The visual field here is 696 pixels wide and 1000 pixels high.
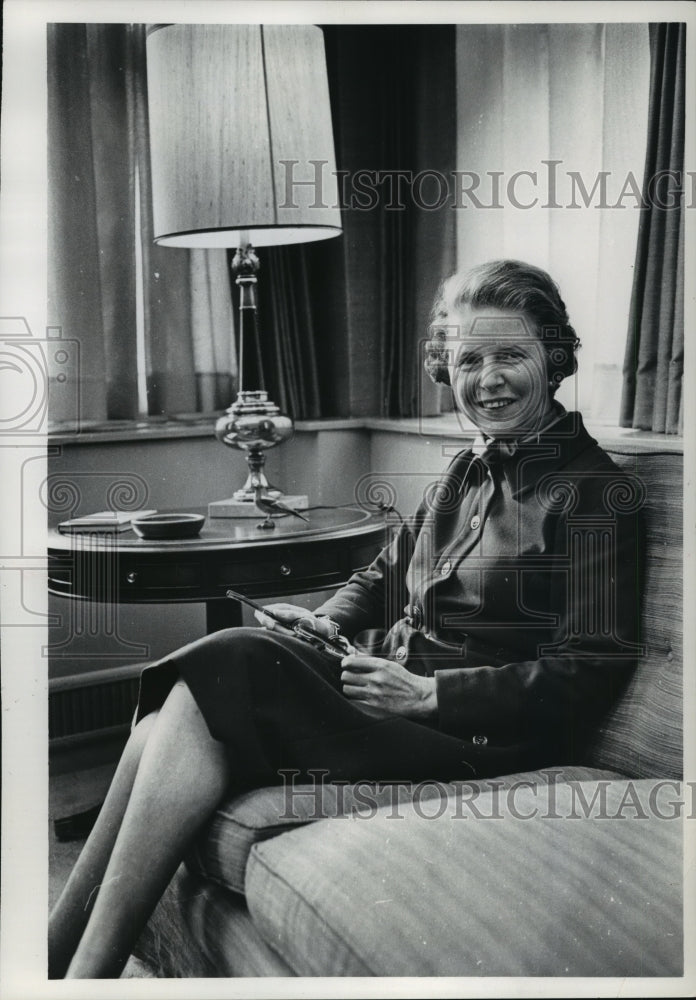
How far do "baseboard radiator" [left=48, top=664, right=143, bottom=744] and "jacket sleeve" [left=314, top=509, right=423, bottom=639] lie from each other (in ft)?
0.99

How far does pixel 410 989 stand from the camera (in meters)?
1.26

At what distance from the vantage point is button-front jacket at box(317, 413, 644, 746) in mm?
1289

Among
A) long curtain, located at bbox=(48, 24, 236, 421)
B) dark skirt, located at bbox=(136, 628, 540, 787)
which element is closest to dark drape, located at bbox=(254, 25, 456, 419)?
long curtain, located at bbox=(48, 24, 236, 421)

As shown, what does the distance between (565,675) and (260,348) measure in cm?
65

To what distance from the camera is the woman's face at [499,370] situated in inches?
50.8

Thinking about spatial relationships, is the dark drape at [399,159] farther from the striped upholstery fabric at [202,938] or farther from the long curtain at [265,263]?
the striped upholstery fabric at [202,938]

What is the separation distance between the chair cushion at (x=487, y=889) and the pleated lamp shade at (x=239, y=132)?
86cm

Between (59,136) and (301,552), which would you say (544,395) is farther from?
(59,136)

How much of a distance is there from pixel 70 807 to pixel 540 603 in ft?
2.41

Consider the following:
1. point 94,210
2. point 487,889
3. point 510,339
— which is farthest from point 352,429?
point 487,889

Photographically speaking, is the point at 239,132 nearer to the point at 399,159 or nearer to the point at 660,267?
the point at 399,159

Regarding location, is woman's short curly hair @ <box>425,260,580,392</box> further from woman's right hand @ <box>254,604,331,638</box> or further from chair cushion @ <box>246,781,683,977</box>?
chair cushion @ <box>246,781,683,977</box>

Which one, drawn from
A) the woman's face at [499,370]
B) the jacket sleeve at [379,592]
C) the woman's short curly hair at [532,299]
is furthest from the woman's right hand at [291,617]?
the woman's short curly hair at [532,299]

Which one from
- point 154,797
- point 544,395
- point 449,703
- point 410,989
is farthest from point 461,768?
Result: point 544,395
